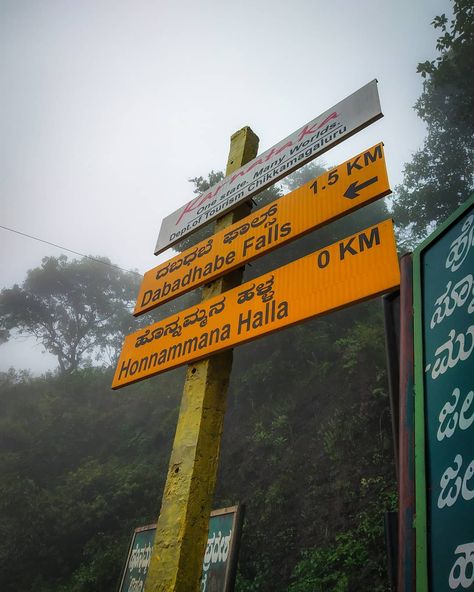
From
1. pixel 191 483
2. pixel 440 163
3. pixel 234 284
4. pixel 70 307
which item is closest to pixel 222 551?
pixel 191 483

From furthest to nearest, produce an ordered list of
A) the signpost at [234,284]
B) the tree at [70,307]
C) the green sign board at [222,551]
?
the tree at [70,307], the green sign board at [222,551], the signpost at [234,284]

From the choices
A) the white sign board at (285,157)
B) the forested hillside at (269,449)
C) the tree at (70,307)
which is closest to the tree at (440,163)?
the forested hillside at (269,449)

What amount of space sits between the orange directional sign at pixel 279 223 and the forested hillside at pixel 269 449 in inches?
230

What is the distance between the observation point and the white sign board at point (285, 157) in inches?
129

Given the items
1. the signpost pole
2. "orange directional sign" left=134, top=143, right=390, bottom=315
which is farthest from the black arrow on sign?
the signpost pole

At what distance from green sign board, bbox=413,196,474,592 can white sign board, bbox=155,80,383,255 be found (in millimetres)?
1919

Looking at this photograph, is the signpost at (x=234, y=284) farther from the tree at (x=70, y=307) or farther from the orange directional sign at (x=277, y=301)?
the tree at (x=70, y=307)

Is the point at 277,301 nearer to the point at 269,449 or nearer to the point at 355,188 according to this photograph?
the point at 355,188

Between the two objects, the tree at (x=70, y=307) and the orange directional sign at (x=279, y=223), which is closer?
the orange directional sign at (x=279, y=223)

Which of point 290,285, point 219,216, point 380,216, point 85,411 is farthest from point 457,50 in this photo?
point 85,411

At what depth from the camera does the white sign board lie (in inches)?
129

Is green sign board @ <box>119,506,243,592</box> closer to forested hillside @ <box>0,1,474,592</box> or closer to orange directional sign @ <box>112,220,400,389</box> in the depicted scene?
orange directional sign @ <box>112,220,400,389</box>

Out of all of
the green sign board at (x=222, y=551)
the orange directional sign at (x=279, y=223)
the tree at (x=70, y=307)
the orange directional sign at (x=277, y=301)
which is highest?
the tree at (x=70, y=307)

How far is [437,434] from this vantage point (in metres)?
1.32
